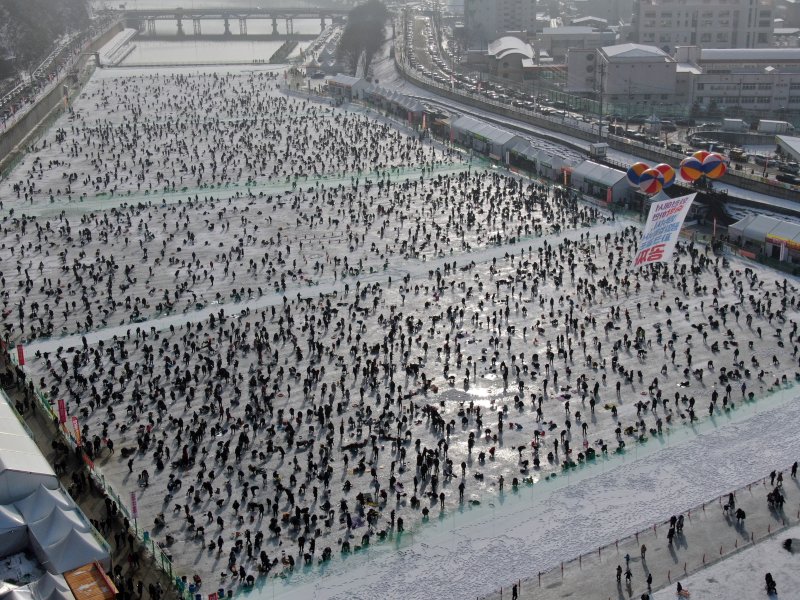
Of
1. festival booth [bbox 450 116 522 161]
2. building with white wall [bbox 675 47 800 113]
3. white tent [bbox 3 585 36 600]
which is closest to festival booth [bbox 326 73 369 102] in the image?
festival booth [bbox 450 116 522 161]

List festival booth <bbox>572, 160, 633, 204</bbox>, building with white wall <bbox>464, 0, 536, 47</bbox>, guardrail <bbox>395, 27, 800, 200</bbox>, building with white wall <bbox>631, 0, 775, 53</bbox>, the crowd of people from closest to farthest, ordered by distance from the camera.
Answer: the crowd of people < guardrail <bbox>395, 27, 800, 200</bbox> < festival booth <bbox>572, 160, 633, 204</bbox> < building with white wall <bbox>631, 0, 775, 53</bbox> < building with white wall <bbox>464, 0, 536, 47</bbox>

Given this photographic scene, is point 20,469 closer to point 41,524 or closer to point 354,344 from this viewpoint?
point 41,524

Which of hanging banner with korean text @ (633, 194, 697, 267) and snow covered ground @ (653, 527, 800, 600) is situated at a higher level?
hanging banner with korean text @ (633, 194, 697, 267)

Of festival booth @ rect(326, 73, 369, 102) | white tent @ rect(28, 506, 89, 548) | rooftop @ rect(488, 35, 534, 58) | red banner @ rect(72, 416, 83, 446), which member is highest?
white tent @ rect(28, 506, 89, 548)

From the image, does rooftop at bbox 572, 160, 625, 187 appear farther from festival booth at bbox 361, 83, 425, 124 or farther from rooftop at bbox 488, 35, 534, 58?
rooftop at bbox 488, 35, 534, 58

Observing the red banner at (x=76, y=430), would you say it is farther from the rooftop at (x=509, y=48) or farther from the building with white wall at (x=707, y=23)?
the building with white wall at (x=707, y=23)

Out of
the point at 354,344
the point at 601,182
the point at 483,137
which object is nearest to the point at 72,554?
the point at 354,344
